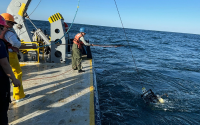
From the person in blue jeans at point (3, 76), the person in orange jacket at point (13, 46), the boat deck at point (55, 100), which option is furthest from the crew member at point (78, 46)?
Result: the person in blue jeans at point (3, 76)

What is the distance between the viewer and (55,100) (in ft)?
11.9

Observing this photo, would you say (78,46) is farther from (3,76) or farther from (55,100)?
(3,76)

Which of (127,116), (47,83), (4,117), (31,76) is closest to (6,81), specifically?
(4,117)

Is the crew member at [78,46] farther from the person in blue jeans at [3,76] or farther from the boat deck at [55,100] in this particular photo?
the person in blue jeans at [3,76]

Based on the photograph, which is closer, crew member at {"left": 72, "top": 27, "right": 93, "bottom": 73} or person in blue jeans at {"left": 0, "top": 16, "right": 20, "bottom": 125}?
person in blue jeans at {"left": 0, "top": 16, "right": 20, "bottom": 125}

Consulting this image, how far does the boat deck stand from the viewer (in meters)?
2.88

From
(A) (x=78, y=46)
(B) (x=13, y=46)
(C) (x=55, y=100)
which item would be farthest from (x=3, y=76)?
(A) (x=78, y=46)

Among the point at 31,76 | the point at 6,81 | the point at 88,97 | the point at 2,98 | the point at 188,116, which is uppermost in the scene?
the point at 6,81

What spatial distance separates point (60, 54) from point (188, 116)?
5895mm

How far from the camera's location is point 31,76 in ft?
16.9

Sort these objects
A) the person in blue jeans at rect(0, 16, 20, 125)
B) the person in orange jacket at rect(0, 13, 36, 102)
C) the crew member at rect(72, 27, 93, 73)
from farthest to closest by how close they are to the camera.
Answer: the crew member at rect(72, 27, 93, 73), the person in orange jacket at rect(0, 13, 36, 102), the person in blue jeans at rect(0, 16, 20, 125)

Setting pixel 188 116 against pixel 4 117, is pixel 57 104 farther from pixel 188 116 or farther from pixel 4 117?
pixel 188 116

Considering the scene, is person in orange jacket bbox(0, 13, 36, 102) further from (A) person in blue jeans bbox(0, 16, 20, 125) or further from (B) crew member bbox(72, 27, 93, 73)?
(B) crew member bbox(72, 27, 93, 73)

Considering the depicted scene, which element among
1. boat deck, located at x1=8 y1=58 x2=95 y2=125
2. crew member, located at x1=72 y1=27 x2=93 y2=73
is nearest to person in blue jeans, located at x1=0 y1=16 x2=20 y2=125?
boat deck, located at x1=8 y1=58 x2=95 y2=125
